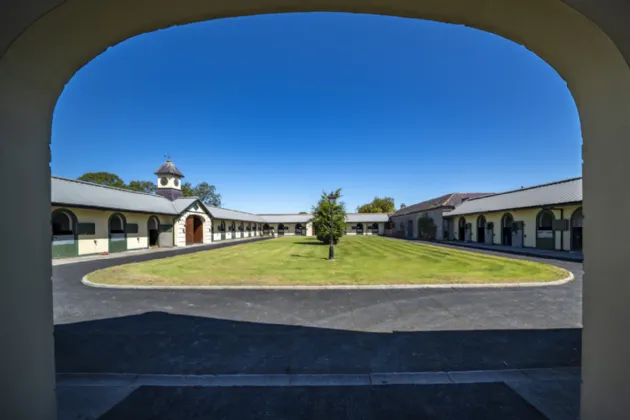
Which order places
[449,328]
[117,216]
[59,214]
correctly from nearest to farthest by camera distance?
[449,328]
[59,214]
[117,216]

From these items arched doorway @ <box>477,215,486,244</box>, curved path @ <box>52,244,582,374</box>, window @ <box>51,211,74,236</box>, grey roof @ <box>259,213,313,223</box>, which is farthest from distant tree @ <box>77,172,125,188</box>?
arched doorway @ <box>477,215,486,244</box>

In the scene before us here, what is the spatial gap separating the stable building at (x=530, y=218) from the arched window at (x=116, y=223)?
113 ft

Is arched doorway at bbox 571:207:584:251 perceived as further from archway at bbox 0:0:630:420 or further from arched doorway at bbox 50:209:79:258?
arched doorway at bbox 50:209:79:258

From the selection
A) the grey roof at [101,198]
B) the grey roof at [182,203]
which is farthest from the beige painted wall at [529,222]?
the grey roof at [101,198]

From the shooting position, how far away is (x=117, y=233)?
2386 cm

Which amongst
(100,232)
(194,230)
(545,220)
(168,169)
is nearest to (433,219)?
(545,220)

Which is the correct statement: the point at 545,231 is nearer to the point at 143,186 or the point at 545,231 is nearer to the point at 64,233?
the point at 64,233

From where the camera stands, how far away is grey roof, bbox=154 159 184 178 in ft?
117

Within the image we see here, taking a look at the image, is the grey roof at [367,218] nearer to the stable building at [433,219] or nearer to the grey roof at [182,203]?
the stable building at [433,219]
